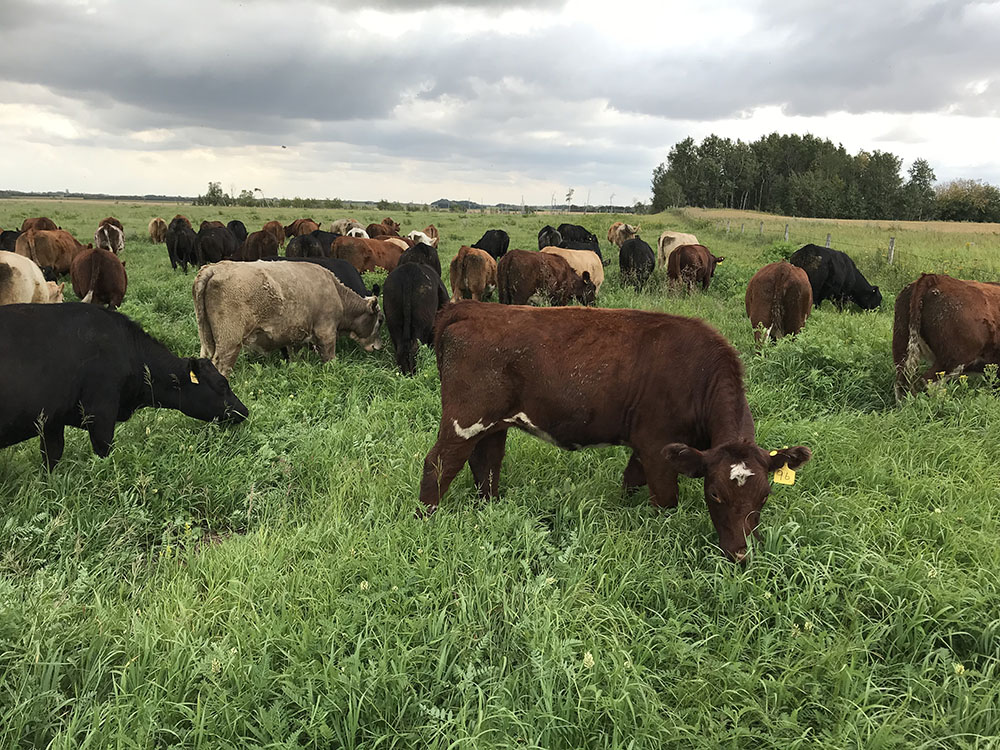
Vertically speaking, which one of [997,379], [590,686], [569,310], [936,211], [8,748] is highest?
[936,211]

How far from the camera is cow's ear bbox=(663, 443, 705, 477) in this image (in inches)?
131

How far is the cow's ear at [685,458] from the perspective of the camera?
3.34m

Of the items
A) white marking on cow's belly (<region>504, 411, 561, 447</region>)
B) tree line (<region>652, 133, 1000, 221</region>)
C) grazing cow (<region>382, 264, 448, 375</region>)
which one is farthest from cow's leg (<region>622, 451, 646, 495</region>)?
tree line (<region>652, 133, 1000, 221</region>)

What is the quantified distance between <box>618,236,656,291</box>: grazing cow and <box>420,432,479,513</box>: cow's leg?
12.0 metres

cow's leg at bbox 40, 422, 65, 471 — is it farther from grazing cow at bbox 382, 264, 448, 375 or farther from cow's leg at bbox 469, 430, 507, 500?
grazing cow at bbox 382, 264, 448, 375

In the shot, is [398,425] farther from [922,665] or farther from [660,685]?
[922,665]

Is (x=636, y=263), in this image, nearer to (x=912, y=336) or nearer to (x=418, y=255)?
(x=418, y=255)

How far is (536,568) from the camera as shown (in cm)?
340

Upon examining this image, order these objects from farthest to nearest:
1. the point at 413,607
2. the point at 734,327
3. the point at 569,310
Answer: the point at 734,327 → the point at 569,310 → the point at 413,607

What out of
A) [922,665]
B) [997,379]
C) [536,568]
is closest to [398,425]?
[536,568]

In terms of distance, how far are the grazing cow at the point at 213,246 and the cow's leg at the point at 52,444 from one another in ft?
49.8

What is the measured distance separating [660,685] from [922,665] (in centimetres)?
Answer: 129

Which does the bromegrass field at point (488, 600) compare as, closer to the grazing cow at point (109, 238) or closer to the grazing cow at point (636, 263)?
the grazing cow at point (636, 263)

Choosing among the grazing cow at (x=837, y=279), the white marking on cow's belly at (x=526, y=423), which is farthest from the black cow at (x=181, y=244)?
the white marking on cow's belly at (x=526, y=423)
